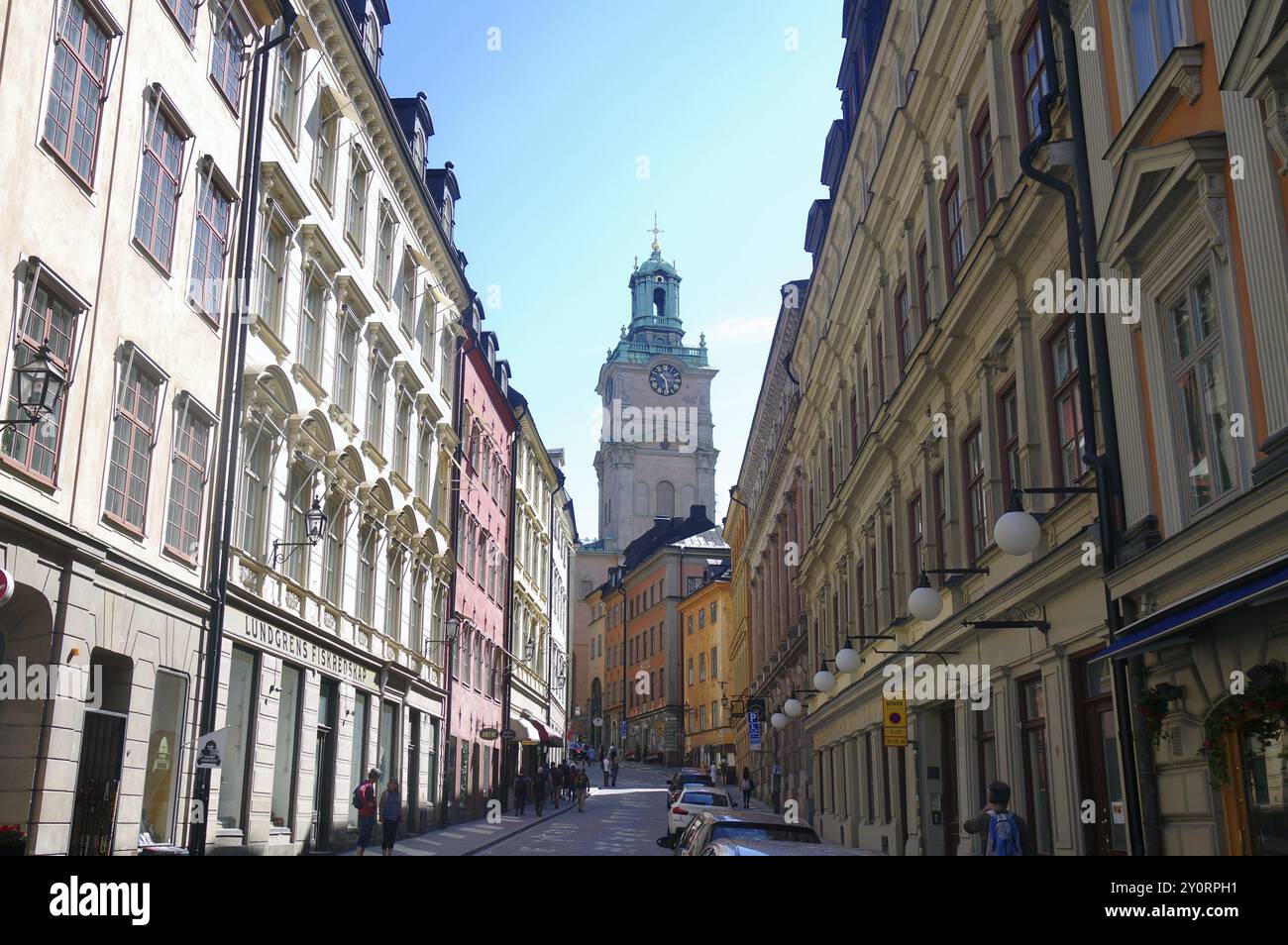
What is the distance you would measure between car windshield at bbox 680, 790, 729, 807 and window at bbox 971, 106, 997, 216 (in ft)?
64.9

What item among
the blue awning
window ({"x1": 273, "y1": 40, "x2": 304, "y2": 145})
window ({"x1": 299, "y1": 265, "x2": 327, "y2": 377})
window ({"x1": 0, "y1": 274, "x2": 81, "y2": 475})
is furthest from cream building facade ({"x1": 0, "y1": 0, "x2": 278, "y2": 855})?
the blue awning

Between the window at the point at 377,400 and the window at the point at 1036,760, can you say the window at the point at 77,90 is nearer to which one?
the window at the point at 1036,760

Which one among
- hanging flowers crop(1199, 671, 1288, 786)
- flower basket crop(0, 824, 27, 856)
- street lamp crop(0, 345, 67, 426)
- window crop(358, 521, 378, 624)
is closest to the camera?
hanging flowers crop(1199, 671, 1288, 786)

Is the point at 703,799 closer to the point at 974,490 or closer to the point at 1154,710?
the point at 974,490

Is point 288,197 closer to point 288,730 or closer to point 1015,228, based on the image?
point 288,730

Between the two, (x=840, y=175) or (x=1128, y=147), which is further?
(x=840, y=175)

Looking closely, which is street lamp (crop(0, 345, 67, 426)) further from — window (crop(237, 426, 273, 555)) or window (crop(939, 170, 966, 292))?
window (crop(939, 170, 966, 292))

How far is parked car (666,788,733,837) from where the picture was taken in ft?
103

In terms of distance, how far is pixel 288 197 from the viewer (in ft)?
73.2

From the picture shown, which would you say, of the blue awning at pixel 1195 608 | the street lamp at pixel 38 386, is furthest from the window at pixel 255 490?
the blue awning at pixel 1195 608

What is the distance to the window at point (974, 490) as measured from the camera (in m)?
17.2

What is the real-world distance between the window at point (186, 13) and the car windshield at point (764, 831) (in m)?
13.7
